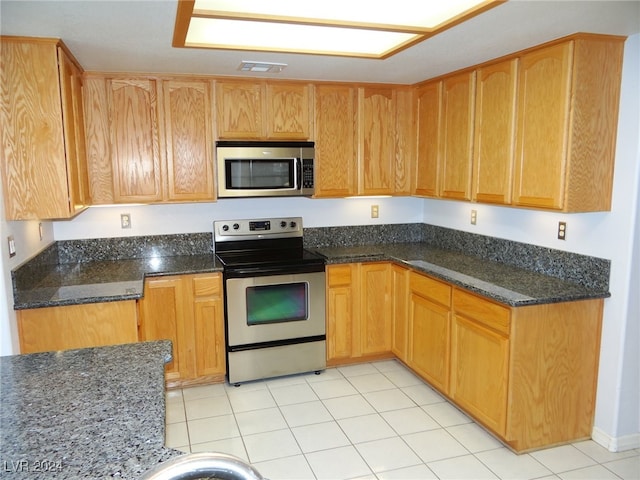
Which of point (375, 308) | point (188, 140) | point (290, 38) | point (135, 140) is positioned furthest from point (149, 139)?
point (375, 308)

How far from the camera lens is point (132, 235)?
12.2ft

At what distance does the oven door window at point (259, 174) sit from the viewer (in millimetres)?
3553

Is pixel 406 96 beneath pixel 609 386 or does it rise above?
above

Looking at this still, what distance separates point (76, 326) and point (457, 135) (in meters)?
2.72

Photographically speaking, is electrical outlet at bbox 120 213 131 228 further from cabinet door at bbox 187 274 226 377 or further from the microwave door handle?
the microwave door handle

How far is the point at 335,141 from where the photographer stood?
381cm

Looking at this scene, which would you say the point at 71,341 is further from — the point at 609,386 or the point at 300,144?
the point at 609,386

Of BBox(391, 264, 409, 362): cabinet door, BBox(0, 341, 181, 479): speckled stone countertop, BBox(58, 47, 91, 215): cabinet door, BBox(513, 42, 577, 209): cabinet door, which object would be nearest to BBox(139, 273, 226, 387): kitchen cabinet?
BBox(58, 47, 91, 215): cabinet door

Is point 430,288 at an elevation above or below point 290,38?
below

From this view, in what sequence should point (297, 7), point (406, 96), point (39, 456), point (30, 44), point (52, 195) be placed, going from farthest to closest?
point (406, 96), point (52, 195), point (30, 44), point (297, 7), point (39, 456)

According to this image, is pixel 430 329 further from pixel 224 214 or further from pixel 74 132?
pixel 74 132

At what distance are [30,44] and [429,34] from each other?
195cm

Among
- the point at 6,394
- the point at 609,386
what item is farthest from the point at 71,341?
the point at 609,386

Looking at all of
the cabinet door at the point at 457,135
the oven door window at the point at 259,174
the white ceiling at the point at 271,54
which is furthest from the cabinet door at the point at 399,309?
the white ceiling at the point at 271,54
